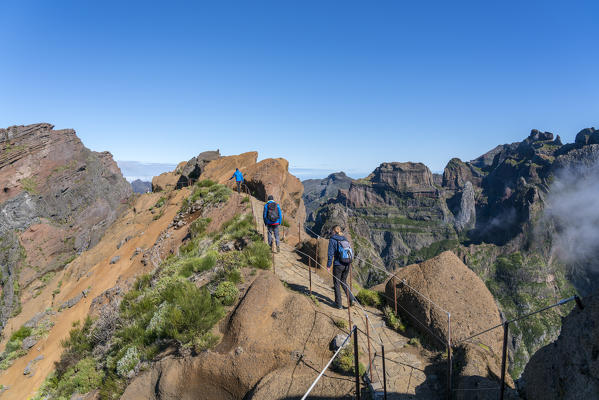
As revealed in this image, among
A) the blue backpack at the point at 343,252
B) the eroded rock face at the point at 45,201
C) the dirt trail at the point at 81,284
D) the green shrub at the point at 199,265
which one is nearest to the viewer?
the blue backpack at the point at 343,252

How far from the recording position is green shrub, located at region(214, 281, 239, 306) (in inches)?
376

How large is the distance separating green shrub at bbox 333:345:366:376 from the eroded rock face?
6236 centimetres

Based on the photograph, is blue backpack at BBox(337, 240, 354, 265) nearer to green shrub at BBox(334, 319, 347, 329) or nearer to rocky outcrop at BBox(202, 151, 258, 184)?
green shrub at BBox(334, 319, 347, 329)

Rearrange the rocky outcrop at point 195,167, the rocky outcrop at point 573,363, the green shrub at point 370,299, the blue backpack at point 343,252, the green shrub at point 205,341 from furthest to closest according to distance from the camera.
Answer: the rocky outcrop at point 195,167 < the green shrub at point 370,299 < the blue backpack at point 343,252 < the green shrub at point 205,341 < the rocky outcrop at point 573,363

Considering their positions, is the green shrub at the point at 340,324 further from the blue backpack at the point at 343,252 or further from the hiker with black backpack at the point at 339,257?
the blue backpack at the point at 343,252

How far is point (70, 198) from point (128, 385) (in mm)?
84217

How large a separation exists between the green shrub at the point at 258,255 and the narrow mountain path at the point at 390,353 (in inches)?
27.6

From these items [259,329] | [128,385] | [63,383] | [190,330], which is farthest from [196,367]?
[63,383]

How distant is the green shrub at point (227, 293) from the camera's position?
31.4 feet

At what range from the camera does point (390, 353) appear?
809cm

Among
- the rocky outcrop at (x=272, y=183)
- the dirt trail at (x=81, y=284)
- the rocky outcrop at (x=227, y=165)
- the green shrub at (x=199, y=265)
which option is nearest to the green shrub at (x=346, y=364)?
the green shrub at (x=199, y=265)

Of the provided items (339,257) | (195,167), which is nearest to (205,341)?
(339,257)

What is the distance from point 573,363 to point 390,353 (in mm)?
4721

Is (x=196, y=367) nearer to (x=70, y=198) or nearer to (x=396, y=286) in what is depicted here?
(x=396, y=286)
